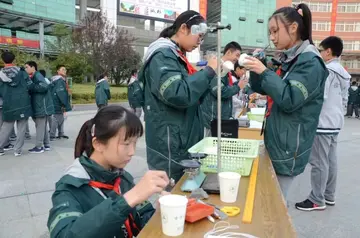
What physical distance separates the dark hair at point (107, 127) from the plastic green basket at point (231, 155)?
51 cm

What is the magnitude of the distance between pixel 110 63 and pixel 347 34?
39.7 metres

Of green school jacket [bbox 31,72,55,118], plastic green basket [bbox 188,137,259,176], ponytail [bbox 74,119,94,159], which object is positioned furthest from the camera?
green school jacket [bbox 31,72,55,118]

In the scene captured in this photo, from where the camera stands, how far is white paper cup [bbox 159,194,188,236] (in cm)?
110

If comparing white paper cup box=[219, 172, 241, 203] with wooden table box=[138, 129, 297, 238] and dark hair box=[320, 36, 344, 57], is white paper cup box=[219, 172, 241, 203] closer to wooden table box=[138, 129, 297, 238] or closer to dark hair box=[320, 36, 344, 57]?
wooden table box=[138, 129, 297, 238]

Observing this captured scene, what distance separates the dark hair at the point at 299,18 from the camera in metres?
1.94

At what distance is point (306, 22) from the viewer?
1995mm

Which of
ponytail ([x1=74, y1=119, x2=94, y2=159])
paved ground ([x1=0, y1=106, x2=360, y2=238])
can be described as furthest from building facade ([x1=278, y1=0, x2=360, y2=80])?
ponytail ([x1=74, y1=119, x2=94, y2=159])

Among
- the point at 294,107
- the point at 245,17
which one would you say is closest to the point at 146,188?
the point at 294,107

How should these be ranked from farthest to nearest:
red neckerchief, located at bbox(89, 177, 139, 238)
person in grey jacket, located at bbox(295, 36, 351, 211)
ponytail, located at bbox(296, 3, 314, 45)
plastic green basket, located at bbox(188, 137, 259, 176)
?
person in grey jacket, located at bbox(295, 36, 351, 211) → ponytail, located at bbox(296, 3, 314, 45) → plastic green basket, located at bbox(188, 137, 259, 176) → red neckerchief, located at bbox(89, 177, 139, 238)

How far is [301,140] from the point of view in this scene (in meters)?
1.88

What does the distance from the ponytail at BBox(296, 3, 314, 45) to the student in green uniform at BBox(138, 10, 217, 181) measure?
61 centimetres

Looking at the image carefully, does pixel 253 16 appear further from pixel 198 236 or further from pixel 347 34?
pixel 198 236

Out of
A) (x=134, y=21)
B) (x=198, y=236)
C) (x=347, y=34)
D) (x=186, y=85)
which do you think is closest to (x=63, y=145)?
(x=186, y=85)

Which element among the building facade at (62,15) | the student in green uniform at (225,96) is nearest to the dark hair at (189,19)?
the student in green uniform at (225,96)
